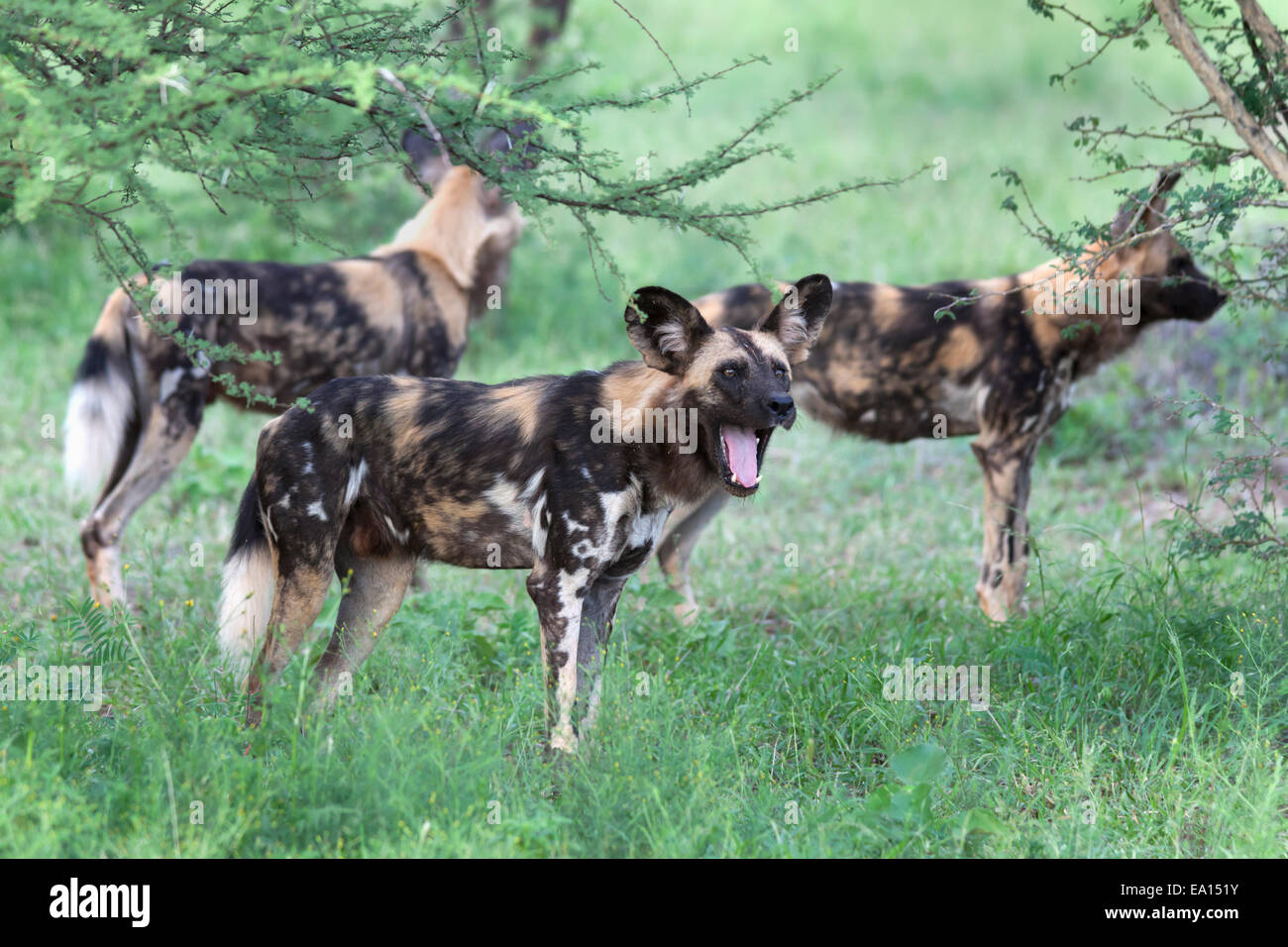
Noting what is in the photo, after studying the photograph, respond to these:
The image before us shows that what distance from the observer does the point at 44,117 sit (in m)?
2.53

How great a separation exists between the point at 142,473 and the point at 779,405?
2972 millimetres

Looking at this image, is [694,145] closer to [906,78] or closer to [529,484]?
[906,78]

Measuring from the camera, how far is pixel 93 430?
5.14 metres

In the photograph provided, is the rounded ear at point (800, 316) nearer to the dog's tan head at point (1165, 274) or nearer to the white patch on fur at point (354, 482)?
the white patch on fur at point (354, 482)

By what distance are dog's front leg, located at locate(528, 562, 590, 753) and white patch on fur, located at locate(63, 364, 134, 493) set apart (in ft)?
8.14

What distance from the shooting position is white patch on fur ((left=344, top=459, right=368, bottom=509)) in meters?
3.71

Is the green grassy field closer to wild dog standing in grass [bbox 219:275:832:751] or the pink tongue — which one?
wild dog standing in grass [bbox 219:275:832:751]

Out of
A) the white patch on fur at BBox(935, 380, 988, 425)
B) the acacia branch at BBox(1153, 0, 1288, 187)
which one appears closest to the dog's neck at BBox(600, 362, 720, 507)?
the acacia branch at BBox(1153, 0, 1288, 187)

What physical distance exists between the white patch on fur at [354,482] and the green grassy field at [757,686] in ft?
1.79

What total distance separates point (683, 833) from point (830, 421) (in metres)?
2.90

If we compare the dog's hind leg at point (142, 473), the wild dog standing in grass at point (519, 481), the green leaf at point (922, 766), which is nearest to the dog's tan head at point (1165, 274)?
the wild dog standing in grass at point (519, 481)

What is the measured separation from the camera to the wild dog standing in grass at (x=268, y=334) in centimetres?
514

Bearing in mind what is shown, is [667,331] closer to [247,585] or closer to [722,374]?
[722,374]
